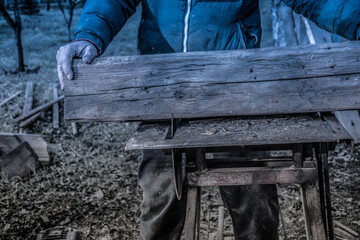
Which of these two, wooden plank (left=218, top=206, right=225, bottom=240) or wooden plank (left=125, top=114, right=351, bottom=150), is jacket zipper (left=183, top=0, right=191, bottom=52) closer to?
wooden plank (left=125, top=114, right=351, bottom=150)

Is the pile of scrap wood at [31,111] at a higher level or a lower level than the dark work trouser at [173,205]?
higher

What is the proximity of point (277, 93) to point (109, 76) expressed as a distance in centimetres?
86

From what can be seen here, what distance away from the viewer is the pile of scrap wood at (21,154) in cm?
436

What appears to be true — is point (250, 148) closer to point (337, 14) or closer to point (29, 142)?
point (337, 14)

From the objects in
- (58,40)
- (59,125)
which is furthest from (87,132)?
(58,40)

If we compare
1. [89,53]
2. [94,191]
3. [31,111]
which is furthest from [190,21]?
[31,111]

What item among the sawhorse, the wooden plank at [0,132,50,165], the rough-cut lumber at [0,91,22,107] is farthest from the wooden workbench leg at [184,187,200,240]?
the rough-cut lumber at [0,91,22,107]

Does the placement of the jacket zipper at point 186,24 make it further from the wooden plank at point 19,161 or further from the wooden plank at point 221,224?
the wooden plank at point 19,161

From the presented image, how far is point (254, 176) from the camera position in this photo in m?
1.77

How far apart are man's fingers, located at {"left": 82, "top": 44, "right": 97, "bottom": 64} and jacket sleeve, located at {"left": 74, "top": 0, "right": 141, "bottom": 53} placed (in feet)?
0.15

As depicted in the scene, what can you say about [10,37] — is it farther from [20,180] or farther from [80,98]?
[80,98]

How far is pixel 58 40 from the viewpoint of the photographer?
14.0 m

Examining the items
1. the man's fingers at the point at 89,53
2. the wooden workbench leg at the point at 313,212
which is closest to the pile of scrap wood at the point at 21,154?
the man's fingers at the point at 89,53

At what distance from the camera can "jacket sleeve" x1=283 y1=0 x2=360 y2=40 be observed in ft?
5.97
